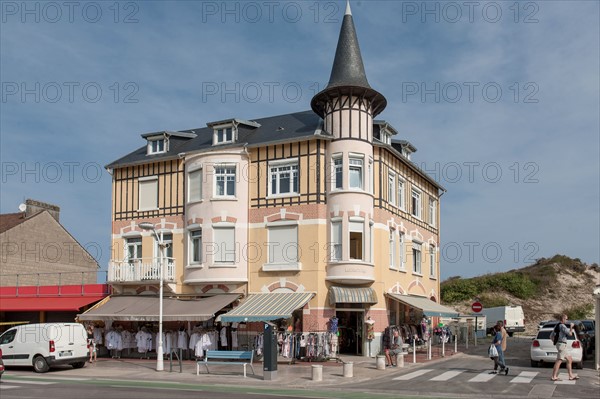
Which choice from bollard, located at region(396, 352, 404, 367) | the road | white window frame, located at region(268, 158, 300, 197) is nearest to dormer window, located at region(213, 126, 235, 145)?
white window frame, located at region(268, 158, 300, 197)

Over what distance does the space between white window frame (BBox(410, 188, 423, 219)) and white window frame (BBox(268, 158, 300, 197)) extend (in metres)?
8.45

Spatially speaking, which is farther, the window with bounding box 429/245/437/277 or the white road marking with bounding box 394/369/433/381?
the window with bounding box 429/245/437/277

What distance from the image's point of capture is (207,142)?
34.4 m

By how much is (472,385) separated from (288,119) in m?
18.3

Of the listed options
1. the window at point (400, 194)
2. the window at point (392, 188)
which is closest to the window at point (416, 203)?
the window at point (400, 194)

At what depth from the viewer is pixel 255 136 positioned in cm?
3281

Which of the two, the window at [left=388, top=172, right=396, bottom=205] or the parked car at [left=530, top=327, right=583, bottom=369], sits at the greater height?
the window at [left=388, top=172, right=396, bottom=205]

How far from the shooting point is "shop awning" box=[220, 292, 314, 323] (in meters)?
27.3

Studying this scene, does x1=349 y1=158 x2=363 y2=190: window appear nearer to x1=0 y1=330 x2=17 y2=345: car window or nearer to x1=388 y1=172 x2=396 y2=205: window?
x1=388 y1=172 x2=396 y2=205: window

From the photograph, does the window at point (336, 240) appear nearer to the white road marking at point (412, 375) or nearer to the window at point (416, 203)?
the white road marking at point (412, 375)

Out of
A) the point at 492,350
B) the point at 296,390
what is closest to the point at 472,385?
the point at 492,350

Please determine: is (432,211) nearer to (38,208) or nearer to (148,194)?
(148,194)

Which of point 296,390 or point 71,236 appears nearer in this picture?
point 296,390

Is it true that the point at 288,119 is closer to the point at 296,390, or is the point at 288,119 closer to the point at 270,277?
the point at 270,277
